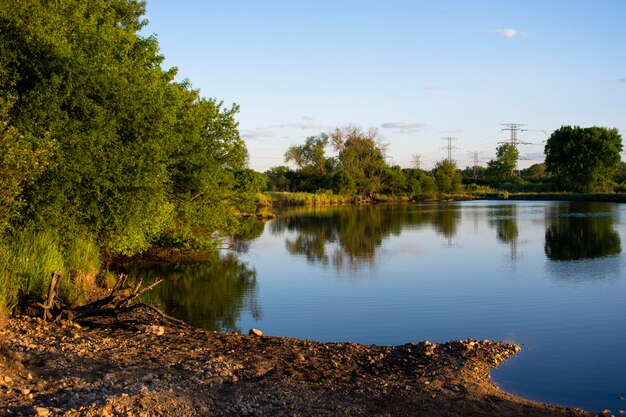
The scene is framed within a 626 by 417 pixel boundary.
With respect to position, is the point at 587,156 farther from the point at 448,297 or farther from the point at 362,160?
the point at 448,297

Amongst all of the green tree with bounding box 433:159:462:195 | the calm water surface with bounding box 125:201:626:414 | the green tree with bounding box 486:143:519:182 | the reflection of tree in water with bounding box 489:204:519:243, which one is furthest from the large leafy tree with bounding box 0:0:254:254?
the green tree with bounding box 486:143:519:182

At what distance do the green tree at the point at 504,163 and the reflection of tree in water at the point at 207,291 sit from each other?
11060 centimetres

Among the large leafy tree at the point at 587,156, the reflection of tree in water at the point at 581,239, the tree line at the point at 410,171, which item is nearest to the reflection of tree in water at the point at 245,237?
the reflection of tree in water at the point at 581,239

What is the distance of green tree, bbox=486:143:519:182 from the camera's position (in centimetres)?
12688

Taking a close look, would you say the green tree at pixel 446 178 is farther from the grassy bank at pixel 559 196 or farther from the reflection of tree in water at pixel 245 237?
the reflection of tree in water at pixel 245 237

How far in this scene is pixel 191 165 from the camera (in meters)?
23.9

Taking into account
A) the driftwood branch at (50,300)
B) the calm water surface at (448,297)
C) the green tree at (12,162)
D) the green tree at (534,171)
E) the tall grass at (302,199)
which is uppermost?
the green tree at (534,171)

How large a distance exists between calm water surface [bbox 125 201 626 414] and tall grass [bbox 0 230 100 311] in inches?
108

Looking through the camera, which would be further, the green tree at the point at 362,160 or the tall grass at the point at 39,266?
the green tree at the point at 362,160

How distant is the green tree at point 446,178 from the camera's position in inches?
4218

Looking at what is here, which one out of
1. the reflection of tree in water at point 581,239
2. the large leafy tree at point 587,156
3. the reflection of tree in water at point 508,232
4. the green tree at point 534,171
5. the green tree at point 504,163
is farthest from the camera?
the green tree at point 534,171

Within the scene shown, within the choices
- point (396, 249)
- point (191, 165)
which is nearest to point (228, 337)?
point (191, 165)

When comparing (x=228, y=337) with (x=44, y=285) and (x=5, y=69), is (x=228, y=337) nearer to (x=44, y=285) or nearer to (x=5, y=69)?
(x=44, y=285)

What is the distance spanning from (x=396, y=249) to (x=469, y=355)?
66.7 ft
